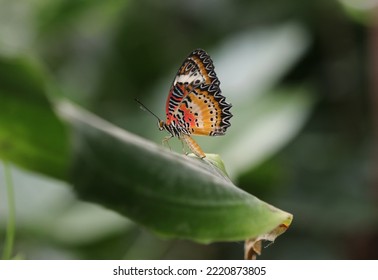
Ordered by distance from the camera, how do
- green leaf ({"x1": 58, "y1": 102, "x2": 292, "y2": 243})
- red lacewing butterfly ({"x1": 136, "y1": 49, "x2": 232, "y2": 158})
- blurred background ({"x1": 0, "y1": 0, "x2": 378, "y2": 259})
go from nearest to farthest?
green leaf ({"x1": 58, "y1": 102, "x2": 292, "y2": 243}) < red lacewing butterfly ({"x1": 136, "y1": 49, "x2": 232, "y2": 158}) < blurred background ({"x1": 0, "y1": 0, "x2": 378, "y2": 259})

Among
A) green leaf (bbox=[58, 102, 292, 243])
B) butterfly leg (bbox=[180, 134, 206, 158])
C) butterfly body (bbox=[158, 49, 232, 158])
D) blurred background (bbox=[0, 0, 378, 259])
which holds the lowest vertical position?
green leaf (bbox=[58, 102, 292, 243])

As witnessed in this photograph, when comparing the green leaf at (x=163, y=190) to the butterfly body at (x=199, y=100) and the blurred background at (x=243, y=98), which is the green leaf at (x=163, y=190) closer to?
the butterfly body at (x=199, y=100)

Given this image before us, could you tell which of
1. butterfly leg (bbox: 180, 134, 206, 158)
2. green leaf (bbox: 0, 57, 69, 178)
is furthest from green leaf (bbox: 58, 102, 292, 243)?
green leaf (bbox: 0, 57, 69, 178)

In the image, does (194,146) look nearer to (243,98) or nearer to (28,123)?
(28,123)

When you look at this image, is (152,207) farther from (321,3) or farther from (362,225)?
(321,3)

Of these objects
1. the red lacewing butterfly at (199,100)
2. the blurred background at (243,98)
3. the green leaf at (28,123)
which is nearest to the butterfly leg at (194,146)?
the red lacewing butterfly at (199,100)

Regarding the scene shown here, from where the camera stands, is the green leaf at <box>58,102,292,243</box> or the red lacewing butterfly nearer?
the green leaf at <box>58,102,292,243</box>

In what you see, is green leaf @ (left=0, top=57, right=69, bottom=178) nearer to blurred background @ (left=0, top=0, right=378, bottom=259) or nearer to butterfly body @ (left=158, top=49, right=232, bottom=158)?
butterfly body @ (left=158, top=49, right=232, bottom=158)
